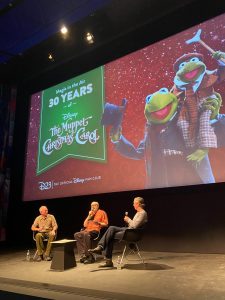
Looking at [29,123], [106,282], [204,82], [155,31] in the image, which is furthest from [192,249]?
[29,123]

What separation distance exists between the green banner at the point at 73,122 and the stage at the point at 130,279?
212 cm

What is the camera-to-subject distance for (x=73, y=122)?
6180mm

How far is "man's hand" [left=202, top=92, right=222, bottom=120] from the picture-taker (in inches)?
177

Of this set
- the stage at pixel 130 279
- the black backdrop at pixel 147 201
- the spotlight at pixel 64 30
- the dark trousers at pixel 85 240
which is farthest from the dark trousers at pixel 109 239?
the spotlight at pixel 64 30

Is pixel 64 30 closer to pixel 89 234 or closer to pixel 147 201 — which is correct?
pixel 147 201

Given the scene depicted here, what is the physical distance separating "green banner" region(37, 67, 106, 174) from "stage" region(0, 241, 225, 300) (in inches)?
83.4

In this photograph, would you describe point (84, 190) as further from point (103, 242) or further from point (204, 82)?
point (204, 82)

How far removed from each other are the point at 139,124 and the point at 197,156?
1169 mm

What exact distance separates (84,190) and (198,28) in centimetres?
330

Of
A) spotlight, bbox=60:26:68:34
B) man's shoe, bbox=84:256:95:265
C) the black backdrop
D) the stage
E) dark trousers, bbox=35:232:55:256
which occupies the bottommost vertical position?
the stage

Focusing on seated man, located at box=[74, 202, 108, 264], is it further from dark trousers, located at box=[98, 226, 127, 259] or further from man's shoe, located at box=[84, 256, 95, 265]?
dark trousers, located at box=[98, 226, 127, 259]

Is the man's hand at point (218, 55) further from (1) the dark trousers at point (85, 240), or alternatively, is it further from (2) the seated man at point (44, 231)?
(2) the seated man at point (44, 231)

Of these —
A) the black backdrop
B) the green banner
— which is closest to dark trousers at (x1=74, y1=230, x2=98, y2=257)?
the black backdrop

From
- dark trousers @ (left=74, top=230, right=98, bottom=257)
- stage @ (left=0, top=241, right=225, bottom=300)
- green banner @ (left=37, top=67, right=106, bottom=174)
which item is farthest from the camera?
green banner @ (left=37, top=67, right=106, bottom=174)
